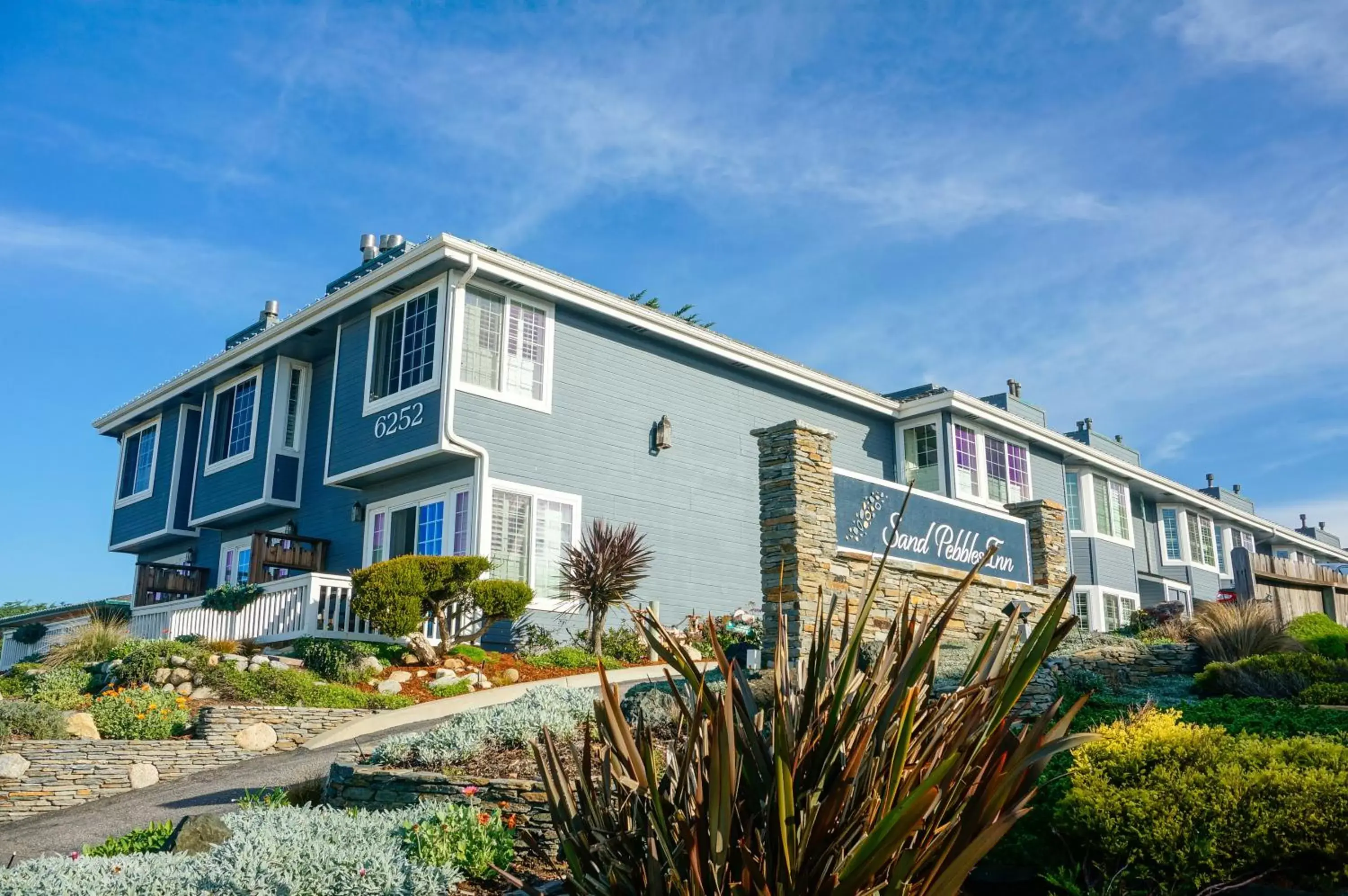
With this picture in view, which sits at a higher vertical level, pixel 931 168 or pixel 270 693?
pixel 931 168

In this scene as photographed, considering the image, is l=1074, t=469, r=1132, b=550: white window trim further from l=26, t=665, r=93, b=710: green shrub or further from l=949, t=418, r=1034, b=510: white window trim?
l=26, t=665, r=93, b=710: green shrub

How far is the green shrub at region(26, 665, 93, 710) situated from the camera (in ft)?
40.1

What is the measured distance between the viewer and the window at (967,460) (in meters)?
22.1

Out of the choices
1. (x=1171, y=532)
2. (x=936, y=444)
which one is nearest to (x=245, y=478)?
(x=936, y=444)

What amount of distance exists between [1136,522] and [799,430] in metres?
21.8

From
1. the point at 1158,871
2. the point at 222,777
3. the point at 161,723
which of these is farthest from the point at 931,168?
the point at 161,723

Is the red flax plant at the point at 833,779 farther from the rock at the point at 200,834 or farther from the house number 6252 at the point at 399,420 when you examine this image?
the house number 6252 at the point at 399,420

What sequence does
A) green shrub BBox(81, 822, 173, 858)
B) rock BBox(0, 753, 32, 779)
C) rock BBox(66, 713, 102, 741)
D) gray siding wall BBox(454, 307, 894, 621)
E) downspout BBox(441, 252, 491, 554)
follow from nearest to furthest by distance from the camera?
green shrub BBox(81, 822, 173, 858) < rock BBox(0, 753, 32, 779) < rock BBox(66, 713, 102, 741) < downspout BBox(441, 252, 491, 554) < gray siding wall BBox(454, 307, 894, 621)

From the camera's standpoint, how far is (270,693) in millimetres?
12664

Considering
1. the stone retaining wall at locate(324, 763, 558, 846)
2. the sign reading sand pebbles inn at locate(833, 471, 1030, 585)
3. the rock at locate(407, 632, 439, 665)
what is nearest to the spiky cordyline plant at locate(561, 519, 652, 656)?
the rock at locate(407, 632, 439, 665)

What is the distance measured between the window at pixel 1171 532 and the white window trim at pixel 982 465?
8.35 m

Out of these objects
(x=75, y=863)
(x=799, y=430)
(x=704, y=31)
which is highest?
(x=704, y=31)

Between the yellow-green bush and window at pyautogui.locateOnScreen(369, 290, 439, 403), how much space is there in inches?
498

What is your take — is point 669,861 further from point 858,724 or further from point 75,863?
point 75,863
